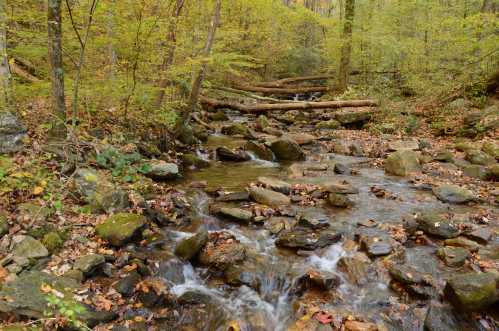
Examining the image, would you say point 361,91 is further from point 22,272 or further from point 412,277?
point 22,272

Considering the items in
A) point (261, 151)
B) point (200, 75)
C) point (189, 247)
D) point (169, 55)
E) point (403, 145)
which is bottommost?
point (189, 247)

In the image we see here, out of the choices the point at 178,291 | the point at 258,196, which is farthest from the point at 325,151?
the point at 178,291

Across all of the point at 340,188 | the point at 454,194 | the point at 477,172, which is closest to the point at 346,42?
the point at 477,172

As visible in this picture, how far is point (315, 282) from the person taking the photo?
5.43 metres

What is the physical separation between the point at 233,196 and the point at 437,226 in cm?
427

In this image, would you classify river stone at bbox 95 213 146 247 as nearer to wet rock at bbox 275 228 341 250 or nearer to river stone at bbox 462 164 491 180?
wet rock at bbox 275 228 341 250

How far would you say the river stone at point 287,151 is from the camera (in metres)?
12.2

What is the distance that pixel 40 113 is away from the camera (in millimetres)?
8414

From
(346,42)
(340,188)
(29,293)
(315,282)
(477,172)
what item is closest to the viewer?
(29,293)

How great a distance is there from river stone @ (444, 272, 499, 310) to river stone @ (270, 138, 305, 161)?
7716mm

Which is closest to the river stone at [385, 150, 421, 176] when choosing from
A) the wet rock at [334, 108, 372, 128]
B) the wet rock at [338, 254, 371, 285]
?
the wet rock at [338, 254, 371, 285]

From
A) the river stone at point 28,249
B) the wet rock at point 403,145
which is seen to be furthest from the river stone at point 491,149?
the river stone at point 28,249

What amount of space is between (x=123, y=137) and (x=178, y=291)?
18.0ft

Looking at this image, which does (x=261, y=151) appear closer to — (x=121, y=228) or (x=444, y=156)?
(x=444, y=156)
